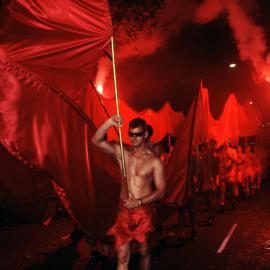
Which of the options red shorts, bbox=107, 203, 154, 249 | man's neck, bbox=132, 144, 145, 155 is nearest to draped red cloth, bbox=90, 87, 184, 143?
man's neck, bbox=132, 144, 145, 155

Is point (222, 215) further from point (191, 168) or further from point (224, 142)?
point (191, 168)

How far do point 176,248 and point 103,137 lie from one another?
3112 millimetres

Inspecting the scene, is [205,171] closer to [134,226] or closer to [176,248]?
[176,248]

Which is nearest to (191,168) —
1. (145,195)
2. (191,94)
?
(145,195)

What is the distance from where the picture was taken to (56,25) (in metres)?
3.85

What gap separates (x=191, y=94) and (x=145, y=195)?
20220 millimetres

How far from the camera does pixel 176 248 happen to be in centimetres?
653

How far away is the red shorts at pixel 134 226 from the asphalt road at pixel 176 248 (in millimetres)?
1498

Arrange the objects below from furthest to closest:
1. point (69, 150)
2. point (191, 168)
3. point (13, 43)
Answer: point (191, 168) → point (69, 150) → point (13, 43)

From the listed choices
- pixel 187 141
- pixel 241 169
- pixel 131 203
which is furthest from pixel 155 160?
pixel 241 169

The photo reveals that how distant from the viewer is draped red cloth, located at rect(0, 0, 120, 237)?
3756mm

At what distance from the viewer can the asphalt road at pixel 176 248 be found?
18.9ft

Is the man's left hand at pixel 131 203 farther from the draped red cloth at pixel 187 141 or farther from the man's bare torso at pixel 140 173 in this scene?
the draped red cloth at pixel 187 141

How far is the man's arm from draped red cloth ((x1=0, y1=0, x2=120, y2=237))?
32 centimetres
